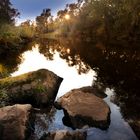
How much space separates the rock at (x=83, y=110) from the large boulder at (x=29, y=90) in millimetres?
1034

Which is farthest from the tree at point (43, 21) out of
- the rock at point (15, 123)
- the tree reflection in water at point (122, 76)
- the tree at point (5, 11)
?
the rock at point (15, 123)

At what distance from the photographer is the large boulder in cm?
1395

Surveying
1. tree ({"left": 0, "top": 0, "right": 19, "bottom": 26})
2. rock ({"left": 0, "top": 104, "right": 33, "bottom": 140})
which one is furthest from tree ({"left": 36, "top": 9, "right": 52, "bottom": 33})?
rock ({"left": 0, "top": 104, "right": 33, "bottom": 140})

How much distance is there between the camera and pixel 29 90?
46.4 feet

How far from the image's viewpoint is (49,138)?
9.86 metres

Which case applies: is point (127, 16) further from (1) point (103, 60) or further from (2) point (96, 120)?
(2) point (96, 120)

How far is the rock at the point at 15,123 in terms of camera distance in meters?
10.1

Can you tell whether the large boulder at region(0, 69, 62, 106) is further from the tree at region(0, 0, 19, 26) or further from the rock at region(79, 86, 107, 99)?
the tree at region(0, 0, 19, 26)

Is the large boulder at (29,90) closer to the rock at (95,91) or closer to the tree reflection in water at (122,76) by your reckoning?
the rock at (95,91)

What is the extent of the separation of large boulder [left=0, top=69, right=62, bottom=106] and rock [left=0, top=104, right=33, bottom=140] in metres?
2.92

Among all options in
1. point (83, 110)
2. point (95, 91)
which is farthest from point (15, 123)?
point (95, 91)

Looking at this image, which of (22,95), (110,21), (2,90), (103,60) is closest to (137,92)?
(22,95)

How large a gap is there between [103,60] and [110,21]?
20429 mm

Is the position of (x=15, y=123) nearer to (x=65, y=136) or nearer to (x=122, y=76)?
(x=65, y=136)
